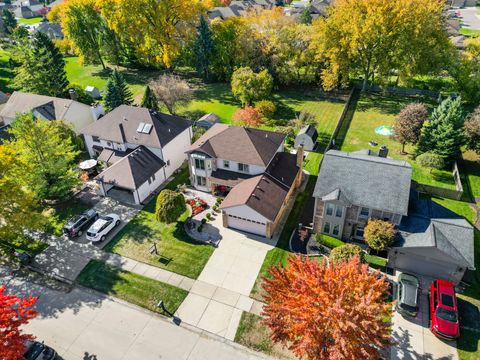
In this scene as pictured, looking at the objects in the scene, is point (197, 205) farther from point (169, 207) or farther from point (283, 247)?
point (283, 247)

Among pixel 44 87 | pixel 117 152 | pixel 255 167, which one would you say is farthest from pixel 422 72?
pixel 44 87

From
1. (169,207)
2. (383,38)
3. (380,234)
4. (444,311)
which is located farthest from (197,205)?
(383,38)

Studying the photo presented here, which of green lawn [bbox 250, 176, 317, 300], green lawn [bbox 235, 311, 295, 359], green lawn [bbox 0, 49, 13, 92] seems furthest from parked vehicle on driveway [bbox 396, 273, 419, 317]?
green lawn [bbox 0, 49, 13, 92]

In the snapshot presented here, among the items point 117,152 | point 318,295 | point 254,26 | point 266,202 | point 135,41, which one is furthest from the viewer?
point 135,41

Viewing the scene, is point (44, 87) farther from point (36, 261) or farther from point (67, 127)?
point (36, 261)

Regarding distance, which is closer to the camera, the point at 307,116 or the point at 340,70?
the point at 307,116

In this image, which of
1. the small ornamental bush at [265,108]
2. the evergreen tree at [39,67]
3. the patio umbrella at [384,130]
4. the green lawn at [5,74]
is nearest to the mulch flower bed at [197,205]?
the small ornamental bush at [265,108]

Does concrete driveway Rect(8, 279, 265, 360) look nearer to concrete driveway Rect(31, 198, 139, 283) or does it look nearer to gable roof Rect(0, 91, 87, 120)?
concrete driveway Rect(31, 198, 139, 283)
